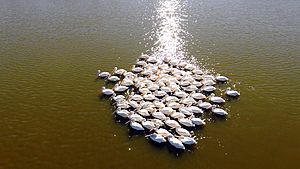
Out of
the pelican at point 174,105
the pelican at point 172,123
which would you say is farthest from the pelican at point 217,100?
the pelican at point 172,123

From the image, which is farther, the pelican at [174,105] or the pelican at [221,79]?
the pelican at [221,79]

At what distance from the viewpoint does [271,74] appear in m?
36.7

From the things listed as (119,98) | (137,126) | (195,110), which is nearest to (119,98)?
(119,98)

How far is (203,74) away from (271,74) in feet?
22.7

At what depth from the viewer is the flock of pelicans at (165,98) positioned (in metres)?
28.2

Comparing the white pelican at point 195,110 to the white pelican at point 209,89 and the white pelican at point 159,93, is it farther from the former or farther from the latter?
the white pelican at point 209,89

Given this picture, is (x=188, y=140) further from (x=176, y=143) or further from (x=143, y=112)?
(x=143, y=112)

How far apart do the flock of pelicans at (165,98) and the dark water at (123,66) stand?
1080 mm

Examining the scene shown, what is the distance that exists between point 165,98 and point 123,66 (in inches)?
320

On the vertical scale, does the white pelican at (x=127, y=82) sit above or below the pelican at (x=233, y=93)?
below

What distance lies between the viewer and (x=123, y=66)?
3828 cm

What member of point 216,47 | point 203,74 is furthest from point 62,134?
point 216,47

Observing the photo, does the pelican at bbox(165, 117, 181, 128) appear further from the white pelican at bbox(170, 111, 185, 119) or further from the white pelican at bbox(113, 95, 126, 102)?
the white pelican at bbox(113, 95, 126, 102)

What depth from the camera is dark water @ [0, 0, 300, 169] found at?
25.8 metres
